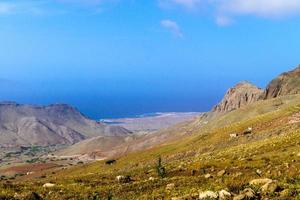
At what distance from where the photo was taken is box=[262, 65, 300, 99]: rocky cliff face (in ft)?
479

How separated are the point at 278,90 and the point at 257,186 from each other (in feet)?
429

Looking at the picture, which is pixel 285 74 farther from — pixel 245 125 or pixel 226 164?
pixel 226 164

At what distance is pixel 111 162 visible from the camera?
11281cm

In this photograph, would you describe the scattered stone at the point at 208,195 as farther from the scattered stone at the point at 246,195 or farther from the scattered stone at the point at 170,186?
the scattered stone at the point at 170,186

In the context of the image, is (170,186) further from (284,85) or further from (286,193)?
(284,85)

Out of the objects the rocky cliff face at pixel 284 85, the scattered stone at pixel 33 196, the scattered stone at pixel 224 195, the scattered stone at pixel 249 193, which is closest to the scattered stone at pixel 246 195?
the scattered stone at pixel 249 193

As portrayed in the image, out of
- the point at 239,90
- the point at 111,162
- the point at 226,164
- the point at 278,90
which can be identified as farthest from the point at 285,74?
the point at 226,164

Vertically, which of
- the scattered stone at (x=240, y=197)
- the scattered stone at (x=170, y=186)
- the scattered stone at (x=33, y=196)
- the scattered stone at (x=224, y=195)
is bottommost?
the scattered stone at (x=240, y=197)

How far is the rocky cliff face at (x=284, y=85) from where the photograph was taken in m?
146

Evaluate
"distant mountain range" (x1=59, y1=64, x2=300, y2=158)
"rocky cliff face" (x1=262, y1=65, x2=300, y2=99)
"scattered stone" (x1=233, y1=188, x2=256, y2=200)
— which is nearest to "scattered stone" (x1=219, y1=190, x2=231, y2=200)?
"scattered stone" (x1=233, y1=188, x2=256, y2=200)

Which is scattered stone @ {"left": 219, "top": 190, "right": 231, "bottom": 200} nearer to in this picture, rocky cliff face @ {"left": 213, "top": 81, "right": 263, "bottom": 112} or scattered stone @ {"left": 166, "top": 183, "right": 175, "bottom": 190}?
scattered stone @ {"left": 166, "top": 183, "right": 175, "bottom": 190}

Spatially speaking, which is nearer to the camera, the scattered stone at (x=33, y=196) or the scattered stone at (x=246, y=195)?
the scattered stone at (x=246, y=195)

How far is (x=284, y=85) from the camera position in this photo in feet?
496

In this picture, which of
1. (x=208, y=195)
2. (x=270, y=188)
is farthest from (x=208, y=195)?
(x=270, y=188)
